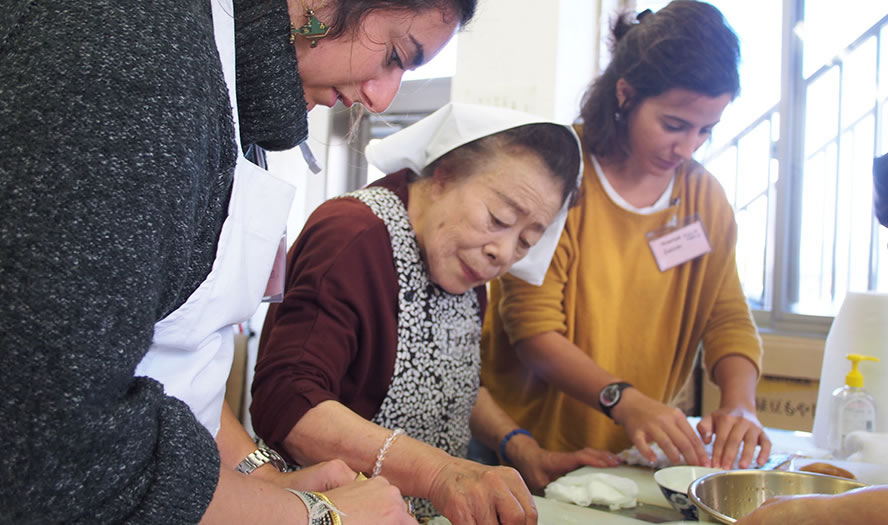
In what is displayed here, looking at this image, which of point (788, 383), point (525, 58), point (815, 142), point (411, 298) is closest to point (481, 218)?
point (411, 298)

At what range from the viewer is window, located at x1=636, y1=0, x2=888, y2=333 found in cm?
331

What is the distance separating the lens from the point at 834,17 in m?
3.31

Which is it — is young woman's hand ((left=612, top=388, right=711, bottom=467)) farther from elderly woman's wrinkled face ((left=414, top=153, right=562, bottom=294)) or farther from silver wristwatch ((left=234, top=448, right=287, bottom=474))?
silver wristwatch ((left=234, top=448, right=287, bottom=474))

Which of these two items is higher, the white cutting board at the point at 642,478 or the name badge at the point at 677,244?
the name badge at the point at 677,244

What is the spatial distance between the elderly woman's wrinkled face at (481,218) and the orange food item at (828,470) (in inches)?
23.5

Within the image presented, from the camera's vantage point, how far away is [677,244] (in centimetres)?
176

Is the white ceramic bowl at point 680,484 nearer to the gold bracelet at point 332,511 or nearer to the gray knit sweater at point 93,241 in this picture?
the gold bracelet at point 332,511

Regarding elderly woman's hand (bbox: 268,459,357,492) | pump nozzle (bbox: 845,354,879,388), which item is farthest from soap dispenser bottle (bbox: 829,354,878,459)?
elderly woman's hand (bbox: 268,459,357,492)

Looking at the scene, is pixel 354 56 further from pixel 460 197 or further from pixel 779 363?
pixel 779 363

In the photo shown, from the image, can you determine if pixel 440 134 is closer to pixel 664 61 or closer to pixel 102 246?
pixel 664 61

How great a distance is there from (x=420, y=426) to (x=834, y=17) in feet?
10.1

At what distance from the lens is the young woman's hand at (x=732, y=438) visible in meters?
1.35

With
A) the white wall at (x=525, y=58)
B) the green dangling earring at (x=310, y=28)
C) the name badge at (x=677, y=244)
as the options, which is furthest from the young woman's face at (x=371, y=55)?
the white wall at (x=525, y=58)

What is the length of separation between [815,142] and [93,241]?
350cm
